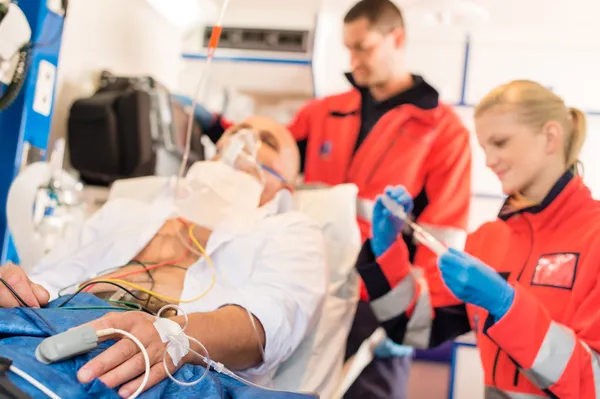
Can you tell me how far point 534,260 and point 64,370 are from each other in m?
0.99

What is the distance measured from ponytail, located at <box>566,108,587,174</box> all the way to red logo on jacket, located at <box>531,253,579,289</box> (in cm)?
19

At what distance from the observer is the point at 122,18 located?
8.42ft

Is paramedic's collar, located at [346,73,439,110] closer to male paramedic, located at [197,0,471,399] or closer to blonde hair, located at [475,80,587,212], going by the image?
A: male paramedic, located at [197,0,471,399]

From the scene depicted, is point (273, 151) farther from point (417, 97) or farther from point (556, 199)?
point (556, 199)

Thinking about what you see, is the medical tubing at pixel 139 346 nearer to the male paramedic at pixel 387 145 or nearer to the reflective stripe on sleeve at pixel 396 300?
the reflective stripe on sleeve at pixel 396 300

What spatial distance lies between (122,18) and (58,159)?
99 cm

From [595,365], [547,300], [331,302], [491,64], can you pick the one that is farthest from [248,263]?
[491,64]

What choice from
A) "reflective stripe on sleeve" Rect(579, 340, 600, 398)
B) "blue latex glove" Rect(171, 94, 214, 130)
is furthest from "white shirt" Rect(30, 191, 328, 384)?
"blue latex glove" Rect(171, 94, 214, 130)

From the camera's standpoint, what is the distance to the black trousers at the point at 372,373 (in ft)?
5.93

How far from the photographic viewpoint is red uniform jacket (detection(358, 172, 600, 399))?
44.3 inches

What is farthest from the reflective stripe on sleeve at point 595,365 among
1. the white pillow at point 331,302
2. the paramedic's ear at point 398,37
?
the paramedic's ear at point 398,37

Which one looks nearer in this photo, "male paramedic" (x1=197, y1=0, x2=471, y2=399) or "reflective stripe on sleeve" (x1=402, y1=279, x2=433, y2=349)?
"reflective stripe on sleeve" (x1=402, y1=279, x2=433, y2=349)

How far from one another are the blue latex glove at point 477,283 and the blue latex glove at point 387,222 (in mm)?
323

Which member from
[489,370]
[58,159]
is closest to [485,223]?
[489,370]
